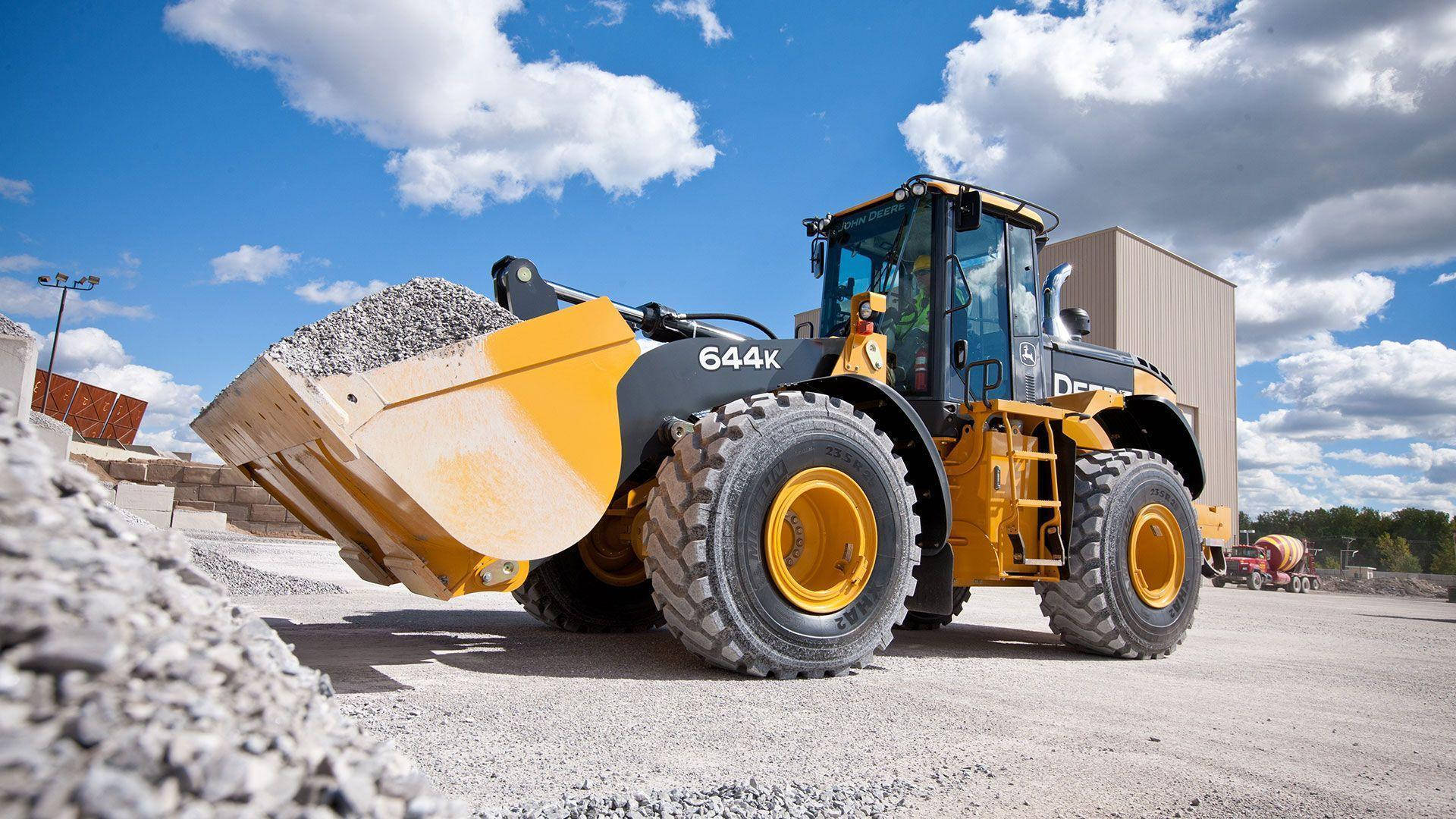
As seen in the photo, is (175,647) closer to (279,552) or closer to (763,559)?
A: (763,559)

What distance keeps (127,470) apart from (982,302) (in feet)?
61.1

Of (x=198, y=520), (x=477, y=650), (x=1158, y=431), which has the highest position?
(x=1158, y=431)

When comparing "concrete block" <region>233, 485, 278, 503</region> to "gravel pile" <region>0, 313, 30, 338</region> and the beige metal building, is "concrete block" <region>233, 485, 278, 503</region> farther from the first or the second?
the beige metal building

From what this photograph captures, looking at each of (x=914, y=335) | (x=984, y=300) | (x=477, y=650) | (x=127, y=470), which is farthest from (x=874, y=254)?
(x=127, y=470)

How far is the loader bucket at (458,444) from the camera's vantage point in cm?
358

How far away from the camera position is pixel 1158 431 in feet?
24.0

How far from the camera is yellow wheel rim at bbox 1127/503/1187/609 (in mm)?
6184

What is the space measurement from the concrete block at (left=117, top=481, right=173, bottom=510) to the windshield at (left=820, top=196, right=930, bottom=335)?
13241 mm

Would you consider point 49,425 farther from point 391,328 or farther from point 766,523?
point 766,523

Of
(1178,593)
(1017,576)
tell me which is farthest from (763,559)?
(1178,593)

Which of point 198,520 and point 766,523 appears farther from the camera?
point 198,520

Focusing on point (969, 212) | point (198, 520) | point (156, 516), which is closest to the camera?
point (969, 212)

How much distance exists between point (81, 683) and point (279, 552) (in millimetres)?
14177

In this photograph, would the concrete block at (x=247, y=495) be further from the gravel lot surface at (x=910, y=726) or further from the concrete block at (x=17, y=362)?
the concrete block at (x=17, y=362)
